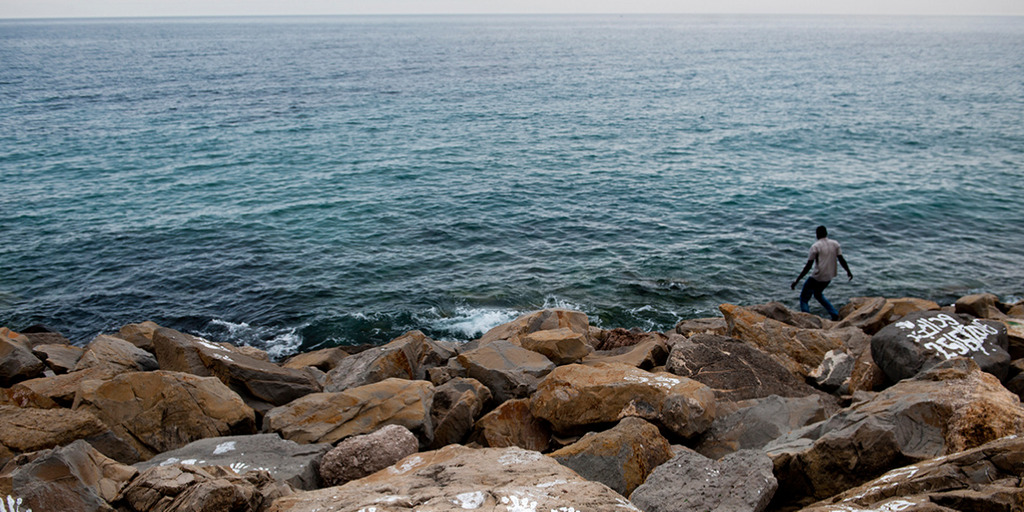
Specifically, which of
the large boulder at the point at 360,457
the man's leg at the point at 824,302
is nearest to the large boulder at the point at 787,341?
the man's leg at the point at 824,302

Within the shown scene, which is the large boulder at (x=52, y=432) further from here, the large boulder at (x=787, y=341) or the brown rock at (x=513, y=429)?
the large boulder at (x=787, y=341)

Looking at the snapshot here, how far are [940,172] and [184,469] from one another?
1466 inches

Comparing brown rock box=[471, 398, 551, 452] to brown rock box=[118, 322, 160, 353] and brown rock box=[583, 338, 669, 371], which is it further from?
brown rock box=[118, 322, 160, 353]

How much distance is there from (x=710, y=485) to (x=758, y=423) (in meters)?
2.91

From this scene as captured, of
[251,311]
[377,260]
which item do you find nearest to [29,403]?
[251,311]

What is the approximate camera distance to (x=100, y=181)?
31.0 m

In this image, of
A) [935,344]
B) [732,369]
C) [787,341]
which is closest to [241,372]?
[732,369]

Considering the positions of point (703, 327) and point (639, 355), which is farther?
point (703, 327)

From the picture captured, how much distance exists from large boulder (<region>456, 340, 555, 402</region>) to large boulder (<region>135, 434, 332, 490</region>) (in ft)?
11.0

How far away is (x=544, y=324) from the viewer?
15008 millimetres

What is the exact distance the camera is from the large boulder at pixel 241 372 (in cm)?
1087

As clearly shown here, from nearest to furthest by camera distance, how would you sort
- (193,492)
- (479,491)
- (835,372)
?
1. (479,491)
2. (193,492)
3. (835,372)

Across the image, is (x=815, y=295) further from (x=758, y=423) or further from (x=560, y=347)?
(x=758, y=423)

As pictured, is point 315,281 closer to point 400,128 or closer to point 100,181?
point 100,181
